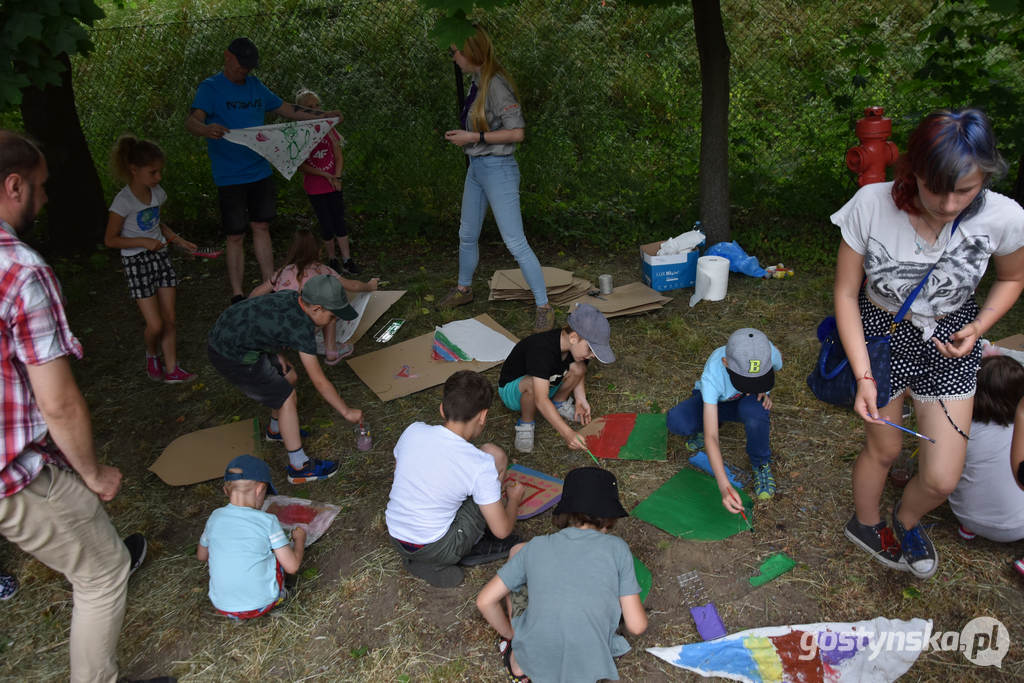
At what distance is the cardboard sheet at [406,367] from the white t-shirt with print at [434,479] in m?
1.57

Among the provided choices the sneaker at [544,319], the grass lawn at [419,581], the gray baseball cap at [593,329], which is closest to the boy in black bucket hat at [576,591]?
the grass lawn at [419,581]

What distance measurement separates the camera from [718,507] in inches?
128

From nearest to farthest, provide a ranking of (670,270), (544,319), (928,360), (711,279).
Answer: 1. (928,360)
2. (544,319)
3. (711,279)
4. (670,270)

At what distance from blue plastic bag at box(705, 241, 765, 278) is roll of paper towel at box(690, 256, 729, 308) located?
35cm

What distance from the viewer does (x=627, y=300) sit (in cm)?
520

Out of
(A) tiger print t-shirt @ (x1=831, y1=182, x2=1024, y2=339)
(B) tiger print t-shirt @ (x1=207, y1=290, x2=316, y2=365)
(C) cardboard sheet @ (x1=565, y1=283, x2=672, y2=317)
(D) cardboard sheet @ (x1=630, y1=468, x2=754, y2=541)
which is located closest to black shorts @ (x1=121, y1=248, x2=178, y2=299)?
(B) tiger print t-shirt @ (x1=207, y1=290, x2=316, y2=365)

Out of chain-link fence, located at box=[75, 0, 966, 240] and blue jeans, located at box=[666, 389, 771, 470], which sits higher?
chain-link fence, located at box=[75, 0, 966, 240]

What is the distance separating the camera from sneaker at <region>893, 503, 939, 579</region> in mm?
2760

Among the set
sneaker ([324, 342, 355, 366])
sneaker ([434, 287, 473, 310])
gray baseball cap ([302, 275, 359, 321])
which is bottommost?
sneaker ([324, 342, 355, 366])

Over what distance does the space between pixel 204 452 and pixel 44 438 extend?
1.87 metres

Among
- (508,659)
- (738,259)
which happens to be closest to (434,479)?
(508,659)

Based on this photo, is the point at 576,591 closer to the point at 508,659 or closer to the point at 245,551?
the point at 508,659

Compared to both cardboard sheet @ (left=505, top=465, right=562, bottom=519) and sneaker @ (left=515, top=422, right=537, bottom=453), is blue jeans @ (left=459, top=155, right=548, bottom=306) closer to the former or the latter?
sneaker @ (left=515, top=422, right=537, bottom=453)

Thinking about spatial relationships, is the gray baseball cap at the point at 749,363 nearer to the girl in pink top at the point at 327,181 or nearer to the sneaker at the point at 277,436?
the sneaker at the point at 277,436
